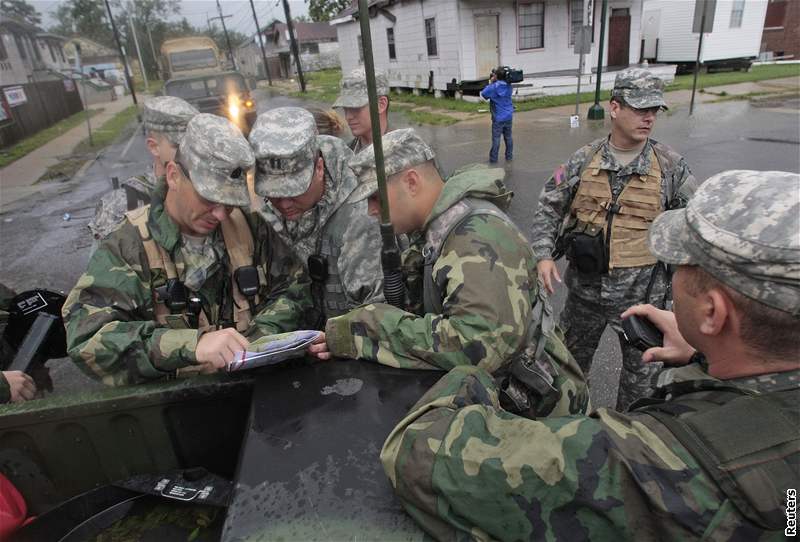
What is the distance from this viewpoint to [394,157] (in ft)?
5.92

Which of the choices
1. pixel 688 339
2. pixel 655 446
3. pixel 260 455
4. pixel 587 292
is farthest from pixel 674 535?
pixel 587 292

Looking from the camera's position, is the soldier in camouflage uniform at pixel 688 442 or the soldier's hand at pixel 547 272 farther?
the soldier's hand at pixel 547 272

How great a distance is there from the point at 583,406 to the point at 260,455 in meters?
1.26

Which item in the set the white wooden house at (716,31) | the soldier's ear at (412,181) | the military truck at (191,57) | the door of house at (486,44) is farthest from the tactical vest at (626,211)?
the white wooden house at (716,31)

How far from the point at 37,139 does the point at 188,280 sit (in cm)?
2102

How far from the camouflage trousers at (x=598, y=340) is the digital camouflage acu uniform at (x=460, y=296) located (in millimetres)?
1203

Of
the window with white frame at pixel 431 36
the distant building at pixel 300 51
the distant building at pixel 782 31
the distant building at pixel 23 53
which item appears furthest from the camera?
the distant building at pixel 300 51

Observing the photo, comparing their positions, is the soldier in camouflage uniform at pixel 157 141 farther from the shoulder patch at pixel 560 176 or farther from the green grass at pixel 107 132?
the green grass at pixel 107 132

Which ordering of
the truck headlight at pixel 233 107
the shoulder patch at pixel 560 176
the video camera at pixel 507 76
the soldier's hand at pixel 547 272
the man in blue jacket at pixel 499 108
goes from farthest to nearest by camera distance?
the truck headlight at pixel 233 107 < the video camera at pixel 507 76 < the man in blue jacket at pixel 499 108 < the shoulder patch at pixel 560 176 < the soldier's hand at pixel 547 272

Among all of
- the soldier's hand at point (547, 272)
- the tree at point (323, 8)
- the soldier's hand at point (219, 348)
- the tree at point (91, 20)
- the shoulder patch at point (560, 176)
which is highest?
the tree at point (91, 20)

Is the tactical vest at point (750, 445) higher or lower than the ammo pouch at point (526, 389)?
higher

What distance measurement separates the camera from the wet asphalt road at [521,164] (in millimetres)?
6273

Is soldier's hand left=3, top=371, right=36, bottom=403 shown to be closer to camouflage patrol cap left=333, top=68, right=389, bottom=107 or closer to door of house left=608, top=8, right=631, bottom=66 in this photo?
camouflage patrol cap left=333, top=68, right=389, bottom=107

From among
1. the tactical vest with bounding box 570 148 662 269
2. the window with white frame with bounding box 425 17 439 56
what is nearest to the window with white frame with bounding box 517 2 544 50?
the window with white frame with bounding box 425 17 439 56
